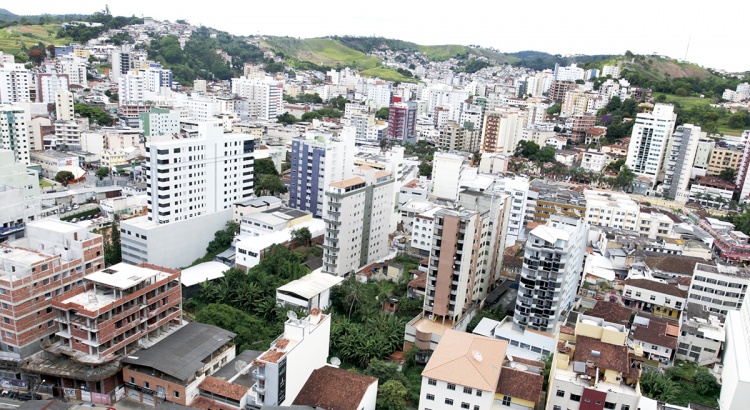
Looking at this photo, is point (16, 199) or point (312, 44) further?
point (312, 44)

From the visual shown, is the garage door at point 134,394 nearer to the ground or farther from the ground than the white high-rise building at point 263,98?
nearer to the ground

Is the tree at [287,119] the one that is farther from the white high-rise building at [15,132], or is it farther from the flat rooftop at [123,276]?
the flat rooftop at [123,276]

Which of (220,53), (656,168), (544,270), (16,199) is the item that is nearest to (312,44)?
(220,53)

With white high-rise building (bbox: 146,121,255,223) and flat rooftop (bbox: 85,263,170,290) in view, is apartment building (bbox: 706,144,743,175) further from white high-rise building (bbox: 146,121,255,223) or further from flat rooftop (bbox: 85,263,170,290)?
flat rooftop (bbox: 85,263,170,290)

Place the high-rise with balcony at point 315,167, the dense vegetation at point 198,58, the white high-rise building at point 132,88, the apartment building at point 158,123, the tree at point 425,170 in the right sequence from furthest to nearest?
the dense vegetation at point 198,58
the white high-rise building at point 132,88
the tree at point 425,170
the apartment building at point 158,123
the high-rise with balcony at point 315,167

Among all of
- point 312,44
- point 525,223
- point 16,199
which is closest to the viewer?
point 16,199

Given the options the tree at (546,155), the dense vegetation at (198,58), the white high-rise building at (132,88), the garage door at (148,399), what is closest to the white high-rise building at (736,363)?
the garage door at (148,399)

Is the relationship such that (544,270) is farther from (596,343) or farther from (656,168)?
(656,168)
